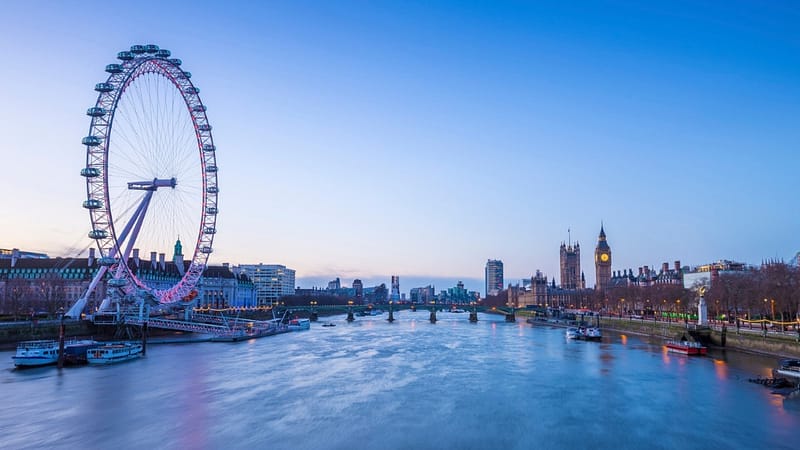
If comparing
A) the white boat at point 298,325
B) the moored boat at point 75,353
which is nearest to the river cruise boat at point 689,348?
the moored boat at point 75,353

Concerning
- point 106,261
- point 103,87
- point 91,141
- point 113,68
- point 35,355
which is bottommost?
point 35,355

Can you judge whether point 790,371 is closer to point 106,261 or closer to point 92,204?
point 92,204

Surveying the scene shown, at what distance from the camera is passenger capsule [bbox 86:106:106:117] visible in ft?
203

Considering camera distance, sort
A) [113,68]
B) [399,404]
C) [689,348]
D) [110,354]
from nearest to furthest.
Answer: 1. [399,404]
2. [110,354]
3. [113,68]
4. [689,348]

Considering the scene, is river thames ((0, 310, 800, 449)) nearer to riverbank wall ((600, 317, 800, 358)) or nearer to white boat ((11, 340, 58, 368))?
white boat ((11, 340, 58, 368))

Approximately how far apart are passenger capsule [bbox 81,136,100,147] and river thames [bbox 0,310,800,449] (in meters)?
22.8

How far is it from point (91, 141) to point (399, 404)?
149ft

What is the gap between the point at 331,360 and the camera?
61.7 meters

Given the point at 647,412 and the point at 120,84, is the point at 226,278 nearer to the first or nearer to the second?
the point at 120,84

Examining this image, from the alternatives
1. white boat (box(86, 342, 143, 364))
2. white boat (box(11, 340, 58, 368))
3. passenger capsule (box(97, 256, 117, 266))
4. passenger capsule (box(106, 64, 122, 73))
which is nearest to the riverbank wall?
white boat (box(86, 342, 143, 364))

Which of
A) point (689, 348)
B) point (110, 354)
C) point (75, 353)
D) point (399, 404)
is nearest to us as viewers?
point (399, 404)

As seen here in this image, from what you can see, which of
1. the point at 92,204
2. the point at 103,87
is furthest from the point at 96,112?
the point at 92,204

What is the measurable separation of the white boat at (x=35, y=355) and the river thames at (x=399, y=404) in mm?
1089

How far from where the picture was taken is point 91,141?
201ft
